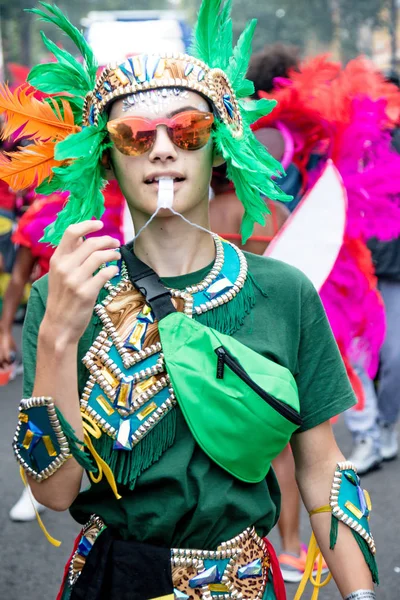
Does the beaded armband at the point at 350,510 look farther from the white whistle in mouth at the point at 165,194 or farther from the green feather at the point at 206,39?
the green feather at the point at 206,39

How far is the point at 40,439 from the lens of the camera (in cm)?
Result: 178

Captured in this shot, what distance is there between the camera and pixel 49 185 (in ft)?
6.83

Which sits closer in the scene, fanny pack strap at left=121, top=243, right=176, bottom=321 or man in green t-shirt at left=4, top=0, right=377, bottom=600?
man in green t-shirt at left=4, top=0, right=377, bottom=600

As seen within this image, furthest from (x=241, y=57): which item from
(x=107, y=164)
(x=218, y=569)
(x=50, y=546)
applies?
(x=50, y=546)

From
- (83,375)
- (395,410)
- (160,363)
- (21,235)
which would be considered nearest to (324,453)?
(160,363)

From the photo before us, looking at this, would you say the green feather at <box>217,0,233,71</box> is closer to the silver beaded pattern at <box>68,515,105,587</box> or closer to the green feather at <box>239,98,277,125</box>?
the green feather at <box>239,98,277,125</box>

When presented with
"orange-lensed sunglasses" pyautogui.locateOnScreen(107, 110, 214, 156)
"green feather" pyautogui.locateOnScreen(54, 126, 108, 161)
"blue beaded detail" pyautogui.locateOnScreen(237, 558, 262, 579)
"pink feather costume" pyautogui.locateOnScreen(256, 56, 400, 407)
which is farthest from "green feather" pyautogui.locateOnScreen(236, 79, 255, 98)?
"pink feather costume" pyautogui.locateOnScreen(256, 56, 400, 407)

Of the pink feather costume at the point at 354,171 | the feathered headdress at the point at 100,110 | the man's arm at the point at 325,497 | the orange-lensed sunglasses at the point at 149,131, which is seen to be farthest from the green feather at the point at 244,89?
the pink feather costume at the point at 354,171

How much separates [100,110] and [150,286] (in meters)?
0.42

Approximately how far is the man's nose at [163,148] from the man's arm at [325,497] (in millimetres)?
700

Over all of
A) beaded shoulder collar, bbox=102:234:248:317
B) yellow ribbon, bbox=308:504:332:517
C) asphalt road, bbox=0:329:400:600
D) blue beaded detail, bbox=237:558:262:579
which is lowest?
asphalt road, bbox=0:329:400:600

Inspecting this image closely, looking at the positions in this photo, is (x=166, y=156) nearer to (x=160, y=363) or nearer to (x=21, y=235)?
(x=160, y=363)

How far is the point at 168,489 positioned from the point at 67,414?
0.29 m

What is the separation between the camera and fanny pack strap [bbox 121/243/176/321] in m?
1.92
